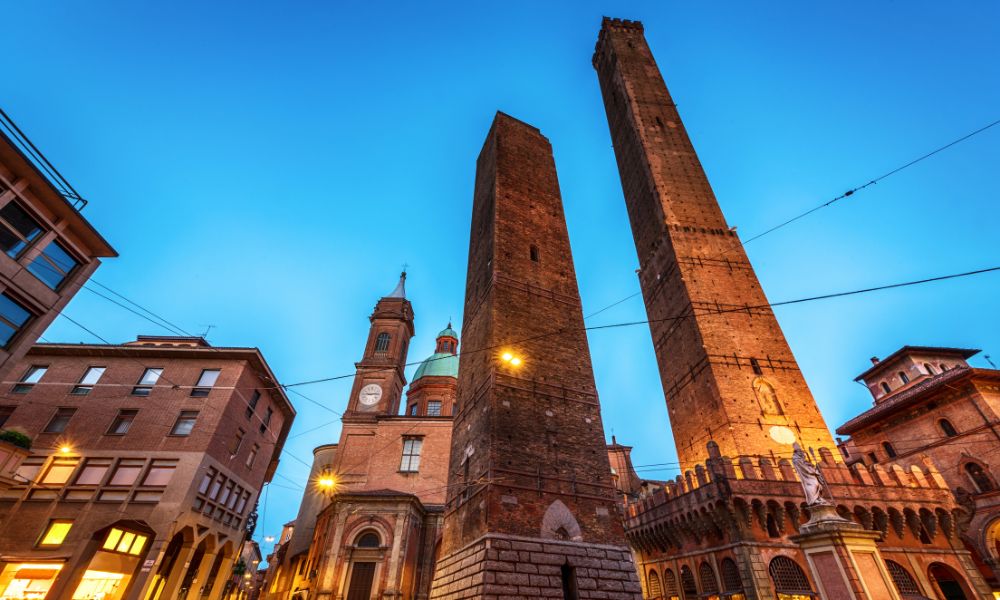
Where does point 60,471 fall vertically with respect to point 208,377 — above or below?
below

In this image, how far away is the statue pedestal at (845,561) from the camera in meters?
8.42

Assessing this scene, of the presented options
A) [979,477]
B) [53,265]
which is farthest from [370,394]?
[979,477]

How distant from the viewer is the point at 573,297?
67.5 ft

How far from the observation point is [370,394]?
3641 cm

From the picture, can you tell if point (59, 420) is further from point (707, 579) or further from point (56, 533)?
point (707, 579)

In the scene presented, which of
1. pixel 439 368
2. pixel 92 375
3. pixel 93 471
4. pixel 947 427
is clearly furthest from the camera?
pixel 439 368

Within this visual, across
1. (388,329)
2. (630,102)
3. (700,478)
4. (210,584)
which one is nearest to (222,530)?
(210,584)

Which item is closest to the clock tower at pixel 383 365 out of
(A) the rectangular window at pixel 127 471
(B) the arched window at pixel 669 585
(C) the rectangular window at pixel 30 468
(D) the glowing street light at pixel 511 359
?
(A) the rectangular window at pixel 127 471

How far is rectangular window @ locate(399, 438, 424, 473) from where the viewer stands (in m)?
30.7

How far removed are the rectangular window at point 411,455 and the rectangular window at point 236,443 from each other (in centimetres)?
1066

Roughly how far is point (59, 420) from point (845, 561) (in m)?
30.7

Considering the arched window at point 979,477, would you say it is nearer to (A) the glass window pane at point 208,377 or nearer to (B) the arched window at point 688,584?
(B) the arched window at point 688,584

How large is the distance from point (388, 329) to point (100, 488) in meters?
23.4

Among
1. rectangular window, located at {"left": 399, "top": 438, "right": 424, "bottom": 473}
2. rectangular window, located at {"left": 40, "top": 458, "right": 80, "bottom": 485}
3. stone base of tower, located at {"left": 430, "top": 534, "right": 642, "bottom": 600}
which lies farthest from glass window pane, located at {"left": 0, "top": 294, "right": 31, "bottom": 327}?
rectangular window, located at {"left": 399, "top": 438, "right": 424, "bottom": 473}
